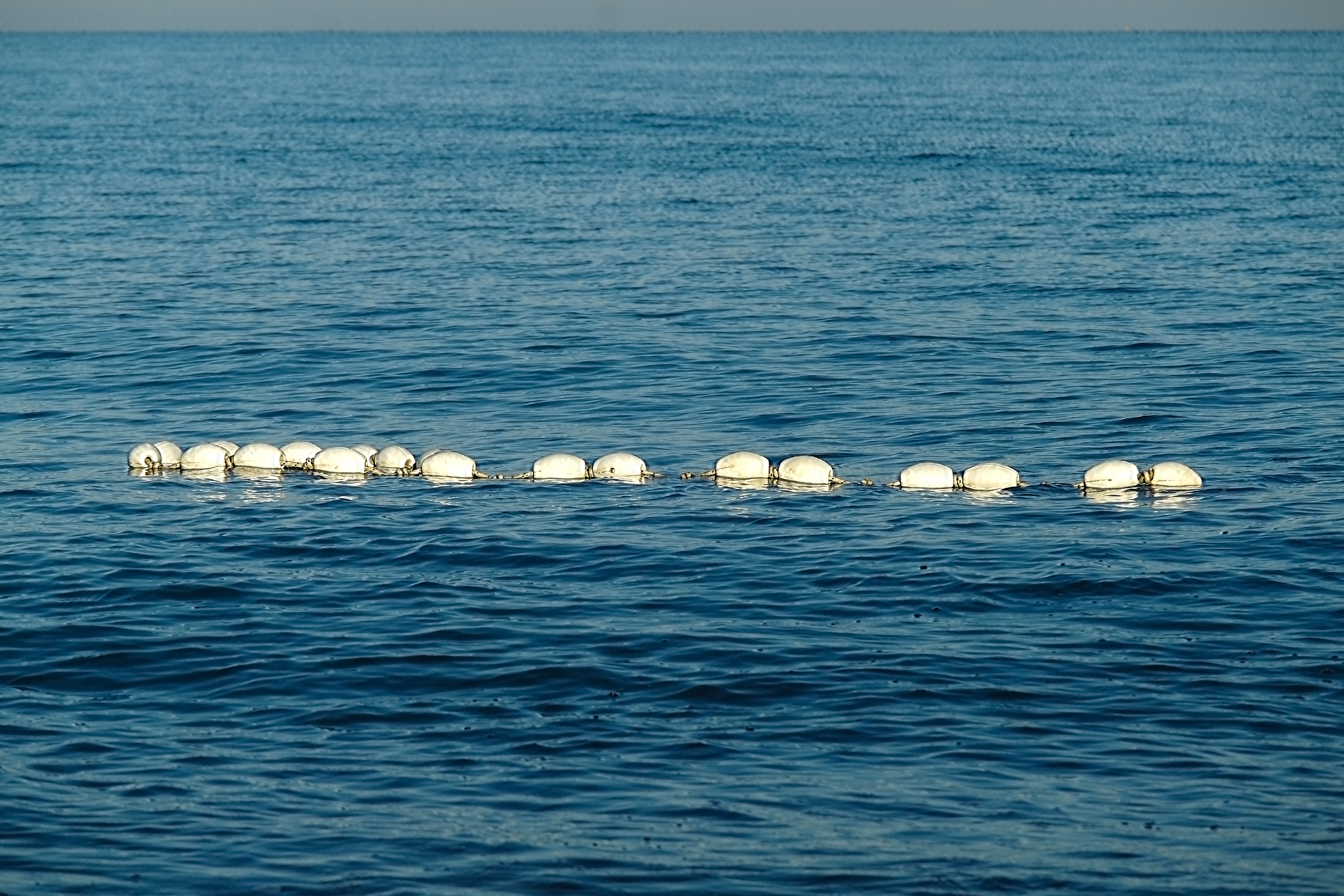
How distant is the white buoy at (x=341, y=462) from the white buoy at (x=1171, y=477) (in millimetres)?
12008

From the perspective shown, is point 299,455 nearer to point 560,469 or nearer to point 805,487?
point 560,469

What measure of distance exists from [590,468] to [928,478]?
5.31m

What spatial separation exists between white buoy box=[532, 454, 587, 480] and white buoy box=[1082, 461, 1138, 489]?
25.2 feet

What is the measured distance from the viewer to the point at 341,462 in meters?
26.0

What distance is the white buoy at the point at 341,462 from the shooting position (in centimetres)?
2595

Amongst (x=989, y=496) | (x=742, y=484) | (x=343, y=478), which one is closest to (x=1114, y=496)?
(x=989, y=496)

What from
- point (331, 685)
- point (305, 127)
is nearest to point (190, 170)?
point (305, 127)

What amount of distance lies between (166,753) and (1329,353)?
2676 centimetres

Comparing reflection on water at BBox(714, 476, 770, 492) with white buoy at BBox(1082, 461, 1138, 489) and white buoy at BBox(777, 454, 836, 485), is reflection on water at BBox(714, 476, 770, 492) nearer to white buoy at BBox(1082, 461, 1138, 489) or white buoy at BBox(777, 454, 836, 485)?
white buoy at BBox(777, 454, 836, 485)

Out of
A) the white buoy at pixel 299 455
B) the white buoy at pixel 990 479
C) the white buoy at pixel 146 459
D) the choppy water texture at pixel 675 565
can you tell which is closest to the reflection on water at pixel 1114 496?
the choppy water texture at pixel 675 565

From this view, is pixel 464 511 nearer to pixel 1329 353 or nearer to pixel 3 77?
pixel 1329 353

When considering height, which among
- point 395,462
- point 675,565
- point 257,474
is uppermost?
point 395,462

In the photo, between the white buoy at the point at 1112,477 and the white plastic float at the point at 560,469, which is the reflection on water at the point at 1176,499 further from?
the white plastic float at the point at 560,469

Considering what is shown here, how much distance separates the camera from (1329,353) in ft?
113
